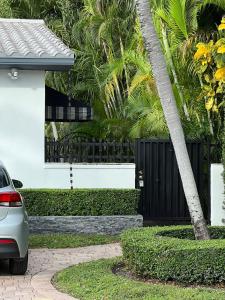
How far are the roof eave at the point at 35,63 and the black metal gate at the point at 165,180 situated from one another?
2532 millimetres

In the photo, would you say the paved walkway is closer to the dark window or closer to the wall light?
the dark window

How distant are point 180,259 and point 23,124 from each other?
278 inches

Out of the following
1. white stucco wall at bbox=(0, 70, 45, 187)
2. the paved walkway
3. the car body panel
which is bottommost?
the paved walkway

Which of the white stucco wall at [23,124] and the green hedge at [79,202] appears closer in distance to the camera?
the green hedge at [79,202]

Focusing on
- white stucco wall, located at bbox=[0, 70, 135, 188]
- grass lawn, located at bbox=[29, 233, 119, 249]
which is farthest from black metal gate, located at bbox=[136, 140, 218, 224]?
grass lawn, located at bbox=[29, 233, 119, 249]

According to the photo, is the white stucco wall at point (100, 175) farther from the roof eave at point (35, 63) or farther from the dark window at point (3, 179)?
the dark window at point (3, 179)

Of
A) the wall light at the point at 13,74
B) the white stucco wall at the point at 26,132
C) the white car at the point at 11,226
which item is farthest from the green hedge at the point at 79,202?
the white car at the point at 11,226

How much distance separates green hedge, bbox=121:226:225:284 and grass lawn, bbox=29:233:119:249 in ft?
12.8

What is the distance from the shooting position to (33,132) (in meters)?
14.5

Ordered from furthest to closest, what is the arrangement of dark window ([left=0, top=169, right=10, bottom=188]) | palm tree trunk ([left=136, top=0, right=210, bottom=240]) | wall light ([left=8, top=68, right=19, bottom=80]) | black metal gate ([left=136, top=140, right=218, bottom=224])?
black metal gate ([left=136, top=140, right=218, bottom=224]) → wall light ([left=8, top=68, right=19, bottom=80]) → dark window ([left=0, top=169, right=10, bottom=188]) → palm tree trunk ([left=136, top=0, right=210, bottom=240])

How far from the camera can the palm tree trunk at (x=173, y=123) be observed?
8.94 metres

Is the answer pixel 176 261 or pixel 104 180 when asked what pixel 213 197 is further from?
pixel 176 261

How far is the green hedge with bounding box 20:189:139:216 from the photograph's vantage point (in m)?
13.9

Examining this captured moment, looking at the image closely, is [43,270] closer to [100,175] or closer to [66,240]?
[66,240]
